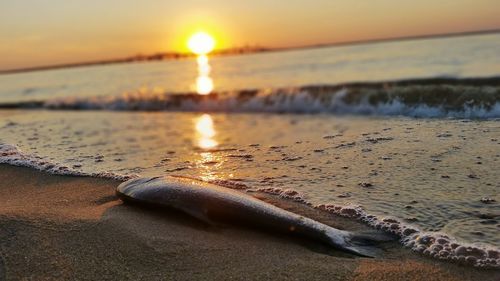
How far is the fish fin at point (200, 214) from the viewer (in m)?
3.87

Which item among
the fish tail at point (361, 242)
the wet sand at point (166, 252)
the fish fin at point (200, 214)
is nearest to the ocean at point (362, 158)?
the fish tail at point (361, 242)

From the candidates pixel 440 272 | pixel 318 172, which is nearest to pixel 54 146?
pixel 318 172

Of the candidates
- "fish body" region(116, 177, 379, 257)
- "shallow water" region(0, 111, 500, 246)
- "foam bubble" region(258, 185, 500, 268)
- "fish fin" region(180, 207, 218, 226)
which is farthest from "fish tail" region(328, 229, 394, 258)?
"fish fin" region(180, 207, 218, 226)

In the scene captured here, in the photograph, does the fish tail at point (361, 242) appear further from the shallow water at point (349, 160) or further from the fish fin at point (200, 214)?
the fish fin at point (200, 214)

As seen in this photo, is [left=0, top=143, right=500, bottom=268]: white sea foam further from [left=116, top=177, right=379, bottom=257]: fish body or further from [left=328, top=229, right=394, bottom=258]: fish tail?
[left=116, top=177, right=379, bottom=257]: fish body

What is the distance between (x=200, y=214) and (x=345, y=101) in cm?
1063

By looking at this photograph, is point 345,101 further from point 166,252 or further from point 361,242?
point 166,252

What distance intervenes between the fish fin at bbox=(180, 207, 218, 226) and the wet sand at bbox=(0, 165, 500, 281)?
54mm

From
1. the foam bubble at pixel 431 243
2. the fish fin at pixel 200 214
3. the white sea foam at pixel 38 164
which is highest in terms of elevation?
the white sea foam at pixel 38 164

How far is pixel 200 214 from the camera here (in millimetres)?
3898

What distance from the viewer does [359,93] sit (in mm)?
13617

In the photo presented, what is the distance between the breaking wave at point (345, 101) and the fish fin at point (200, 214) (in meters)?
6.82

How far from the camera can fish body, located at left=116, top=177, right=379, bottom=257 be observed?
139 inches

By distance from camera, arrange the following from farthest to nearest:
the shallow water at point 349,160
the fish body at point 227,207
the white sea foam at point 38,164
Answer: the white sea foam at point 38,164 → the shallow water at point 349,160 → the fish body at point 227,207
